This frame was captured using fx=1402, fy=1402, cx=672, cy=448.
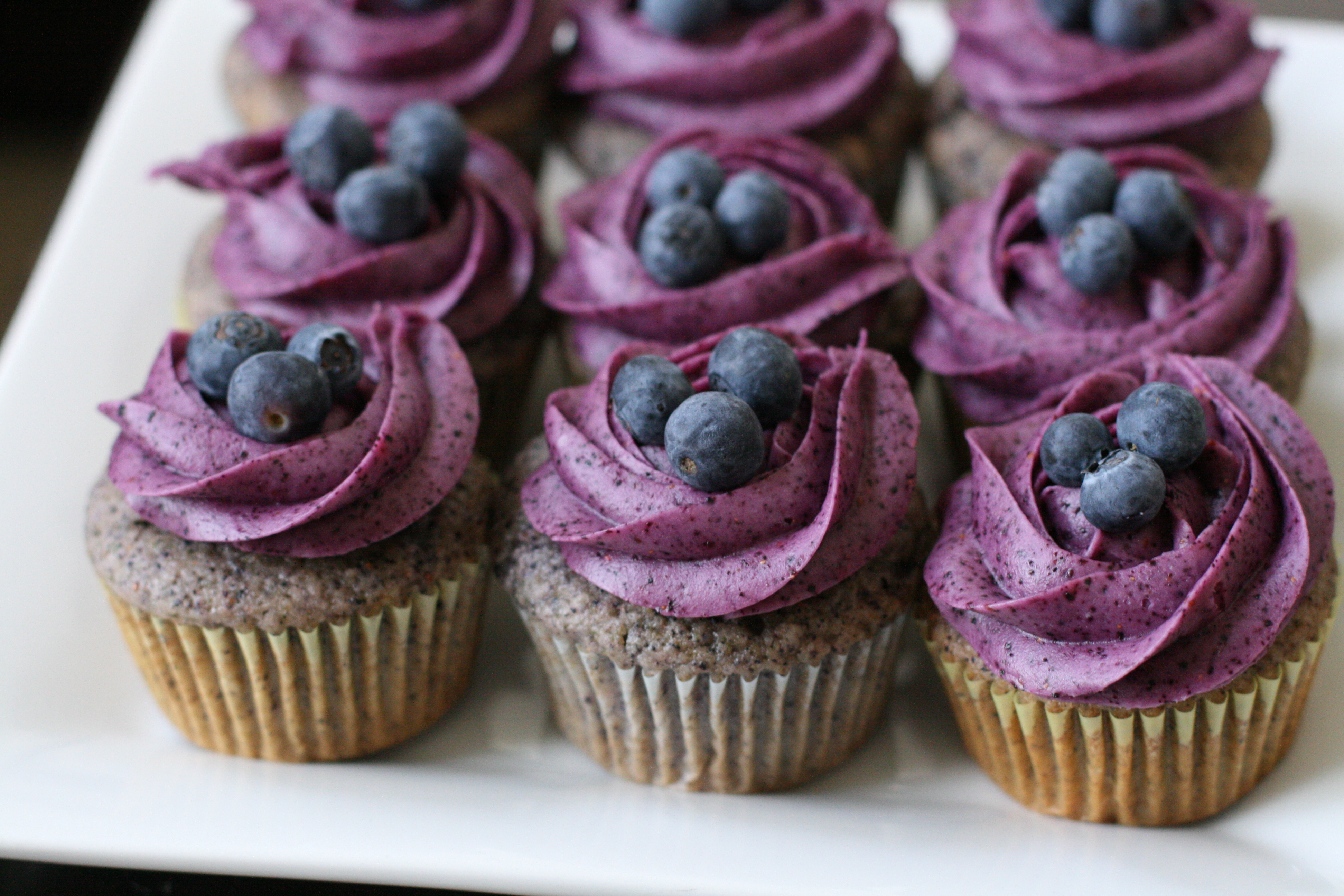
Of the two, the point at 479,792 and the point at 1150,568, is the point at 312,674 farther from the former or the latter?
the point at 1150,568

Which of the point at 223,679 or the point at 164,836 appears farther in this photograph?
the point at 223,679

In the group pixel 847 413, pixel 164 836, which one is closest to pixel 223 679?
pixel 164 836

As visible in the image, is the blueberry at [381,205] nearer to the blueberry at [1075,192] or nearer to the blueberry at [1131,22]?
the blueberry at [1075,192]

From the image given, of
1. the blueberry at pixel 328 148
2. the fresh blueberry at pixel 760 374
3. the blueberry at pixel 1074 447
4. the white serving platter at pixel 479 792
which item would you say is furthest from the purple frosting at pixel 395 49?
the blueberry at pixel 1074 447

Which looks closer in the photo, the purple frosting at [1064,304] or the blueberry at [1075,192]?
the purple frosting at [1064,304]

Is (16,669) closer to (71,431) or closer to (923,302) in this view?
(71,431)

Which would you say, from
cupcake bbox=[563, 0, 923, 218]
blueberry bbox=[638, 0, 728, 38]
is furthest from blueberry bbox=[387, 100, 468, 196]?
blueberry bbox=[638, 0, 728, 38]
